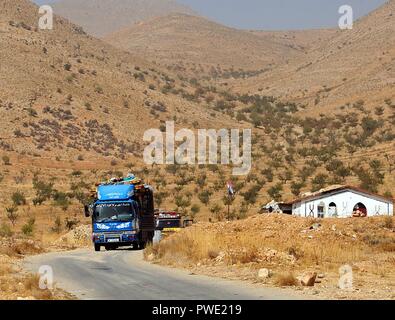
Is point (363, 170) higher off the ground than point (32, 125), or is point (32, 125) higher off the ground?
point (32, 125)

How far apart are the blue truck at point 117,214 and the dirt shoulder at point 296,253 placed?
112 inches

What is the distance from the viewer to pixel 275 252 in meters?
26.5

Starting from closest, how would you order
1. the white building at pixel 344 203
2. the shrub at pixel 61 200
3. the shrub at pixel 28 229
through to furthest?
1. the white building at pixel 344 203
2. the shrub at pixel 28 229
3. the shrub at pixel 61 200

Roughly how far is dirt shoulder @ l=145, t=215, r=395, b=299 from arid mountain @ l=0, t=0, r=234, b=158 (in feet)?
156

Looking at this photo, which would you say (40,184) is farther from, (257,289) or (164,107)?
(257,289)

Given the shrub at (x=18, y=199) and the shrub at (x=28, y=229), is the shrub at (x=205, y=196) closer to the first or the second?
the shrub at (x=18, y=199)

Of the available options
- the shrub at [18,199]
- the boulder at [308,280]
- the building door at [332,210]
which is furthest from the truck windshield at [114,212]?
the shrub at [18,199]

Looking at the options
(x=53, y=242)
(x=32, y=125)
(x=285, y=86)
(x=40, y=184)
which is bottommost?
(x=53, y=242)

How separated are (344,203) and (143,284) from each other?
32.7m

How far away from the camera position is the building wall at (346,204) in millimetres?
51625

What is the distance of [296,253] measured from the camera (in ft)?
90.1

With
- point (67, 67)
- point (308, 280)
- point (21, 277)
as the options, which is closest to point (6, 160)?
point (67, 67)
